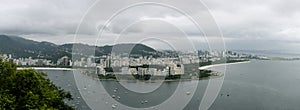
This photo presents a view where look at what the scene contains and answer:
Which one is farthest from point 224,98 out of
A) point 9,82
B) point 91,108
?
point 9,82

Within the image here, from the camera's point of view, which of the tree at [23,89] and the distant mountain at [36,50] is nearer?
the tree at [23,89]

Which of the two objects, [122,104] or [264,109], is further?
[122,104]

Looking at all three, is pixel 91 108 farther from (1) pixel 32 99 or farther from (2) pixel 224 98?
(1) pixel 32 99

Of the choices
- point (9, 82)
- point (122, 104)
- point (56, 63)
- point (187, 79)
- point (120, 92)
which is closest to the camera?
point (9, 82)

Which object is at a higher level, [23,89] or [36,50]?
[36,50]

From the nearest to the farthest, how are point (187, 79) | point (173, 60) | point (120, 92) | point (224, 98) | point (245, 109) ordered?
point (245, 109)
point (224, 98)
point (120, 92)
point (187, 79)
point (173, 60)

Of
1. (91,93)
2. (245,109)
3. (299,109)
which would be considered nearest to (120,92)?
(91,93)

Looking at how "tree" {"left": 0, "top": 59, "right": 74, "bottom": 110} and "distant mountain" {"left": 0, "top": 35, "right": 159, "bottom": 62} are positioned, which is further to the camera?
"distant mountain" {"left": 0, "top": 35, "right": 159, "bottom": 62}

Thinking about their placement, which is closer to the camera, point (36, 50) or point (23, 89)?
point (23, 89)

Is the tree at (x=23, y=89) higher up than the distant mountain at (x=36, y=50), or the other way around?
the distant mountain at (x=36, y=50)

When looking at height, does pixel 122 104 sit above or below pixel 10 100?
below

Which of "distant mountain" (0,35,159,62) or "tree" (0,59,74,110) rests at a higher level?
"distant mountain" (0,35,159,62)
